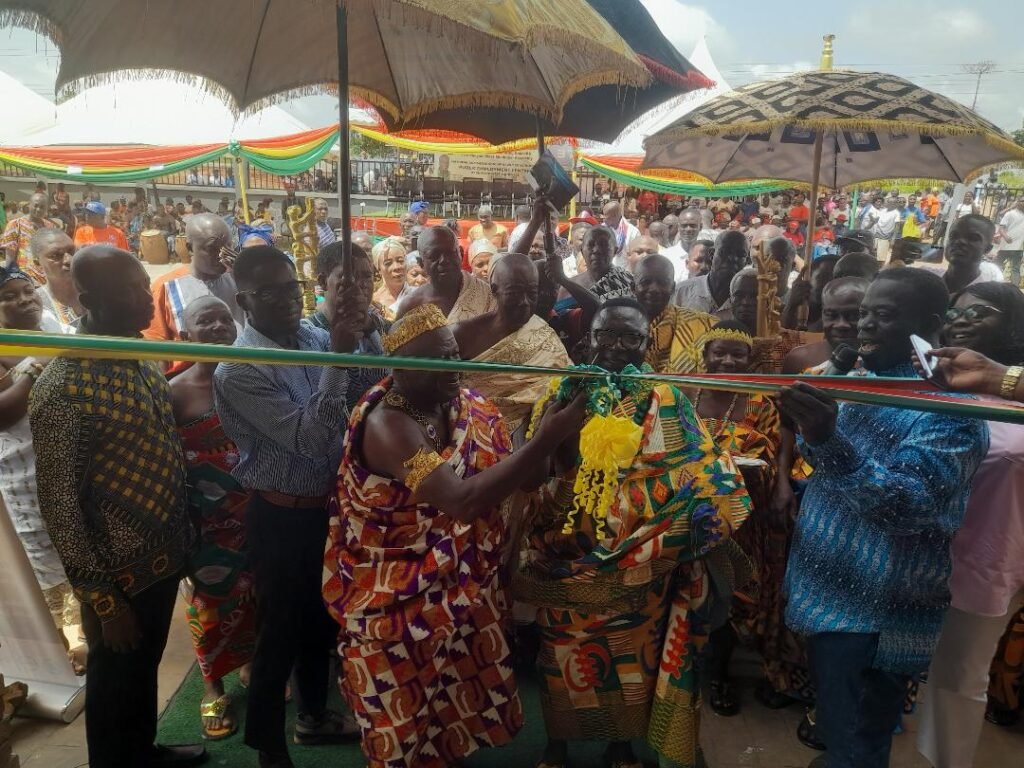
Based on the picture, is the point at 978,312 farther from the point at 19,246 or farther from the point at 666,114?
the point at 19,246

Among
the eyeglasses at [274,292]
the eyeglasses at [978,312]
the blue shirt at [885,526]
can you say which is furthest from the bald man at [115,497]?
the eyeglasses at [978,312]

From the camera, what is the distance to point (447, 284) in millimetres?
4508

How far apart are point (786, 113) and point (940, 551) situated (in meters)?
2.53

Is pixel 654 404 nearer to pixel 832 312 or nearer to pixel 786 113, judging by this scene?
pixel 832 312

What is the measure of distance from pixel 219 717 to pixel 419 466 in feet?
6.20

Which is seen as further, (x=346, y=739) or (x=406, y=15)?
(x=346, y=739)

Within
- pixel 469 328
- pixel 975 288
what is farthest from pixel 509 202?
pixel 975 288

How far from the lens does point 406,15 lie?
2035mm

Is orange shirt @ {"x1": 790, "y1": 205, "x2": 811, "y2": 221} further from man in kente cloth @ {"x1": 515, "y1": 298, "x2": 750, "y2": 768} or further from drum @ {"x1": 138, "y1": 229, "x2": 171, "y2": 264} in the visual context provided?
drum @ {"x1": 138, "y1": 229, "x2": 171, "y2": 264}

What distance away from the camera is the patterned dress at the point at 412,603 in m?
2.49

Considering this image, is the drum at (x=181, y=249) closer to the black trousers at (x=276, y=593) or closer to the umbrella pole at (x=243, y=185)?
the umbrella pole at (x=243, y=185)

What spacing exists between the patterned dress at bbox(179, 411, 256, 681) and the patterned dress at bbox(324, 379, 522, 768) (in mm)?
704

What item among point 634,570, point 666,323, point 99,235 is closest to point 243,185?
point 666,323

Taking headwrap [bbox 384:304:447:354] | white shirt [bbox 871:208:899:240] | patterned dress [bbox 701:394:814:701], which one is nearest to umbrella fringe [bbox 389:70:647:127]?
headwrap [bbox 384:304:447:354]
